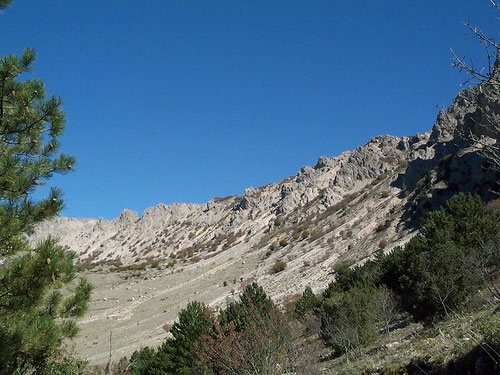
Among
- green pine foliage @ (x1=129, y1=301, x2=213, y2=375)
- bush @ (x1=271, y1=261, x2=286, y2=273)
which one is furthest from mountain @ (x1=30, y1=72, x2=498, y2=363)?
green pine foliage @ (x1=129, y1=301, x2=213, y2=375)

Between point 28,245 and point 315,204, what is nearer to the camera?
point 28,245

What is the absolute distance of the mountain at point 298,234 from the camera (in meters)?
34.9

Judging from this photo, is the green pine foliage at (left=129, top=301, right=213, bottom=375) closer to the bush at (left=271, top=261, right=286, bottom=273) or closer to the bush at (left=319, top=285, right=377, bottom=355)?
the bush at (left=319, top=285, right=377, bottom=355)

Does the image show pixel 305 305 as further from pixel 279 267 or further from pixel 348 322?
pixel 279 267

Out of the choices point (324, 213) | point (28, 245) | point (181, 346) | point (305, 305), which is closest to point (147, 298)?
point (305, 305)

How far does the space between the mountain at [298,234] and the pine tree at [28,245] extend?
648 millimetres

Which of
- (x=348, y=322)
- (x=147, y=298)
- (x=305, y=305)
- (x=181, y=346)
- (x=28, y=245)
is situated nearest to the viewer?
(x=28, y=245)

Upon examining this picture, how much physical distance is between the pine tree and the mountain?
0.65 m

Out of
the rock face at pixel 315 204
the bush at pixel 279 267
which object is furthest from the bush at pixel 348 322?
the bush at pixel 279 267

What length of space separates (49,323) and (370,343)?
17.0 m

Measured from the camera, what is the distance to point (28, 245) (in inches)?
234

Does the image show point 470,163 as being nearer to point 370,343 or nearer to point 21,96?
point 370,343

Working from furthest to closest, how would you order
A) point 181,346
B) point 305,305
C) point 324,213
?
point 324,213
point 305,305
point 181,346

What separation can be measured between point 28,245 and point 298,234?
4825cm
